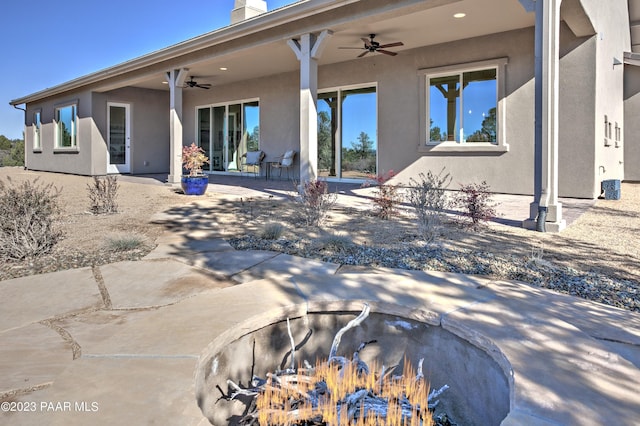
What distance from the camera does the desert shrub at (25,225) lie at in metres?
3.36

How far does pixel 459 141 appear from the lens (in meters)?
8.42

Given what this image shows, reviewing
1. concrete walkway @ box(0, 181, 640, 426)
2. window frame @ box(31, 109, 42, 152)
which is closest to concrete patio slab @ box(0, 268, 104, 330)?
concrete walkway @ box(0, 181, 640, 426)

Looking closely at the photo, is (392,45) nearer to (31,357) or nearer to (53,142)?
(31,357)

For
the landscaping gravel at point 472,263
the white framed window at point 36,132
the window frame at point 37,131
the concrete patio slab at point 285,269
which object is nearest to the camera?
the landscaping gravel at point 472,263

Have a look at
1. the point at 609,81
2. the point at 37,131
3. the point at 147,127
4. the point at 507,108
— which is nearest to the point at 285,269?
the point at 507,108

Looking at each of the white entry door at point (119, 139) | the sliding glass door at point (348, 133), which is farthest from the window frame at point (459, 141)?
the white entry door at point (119, 139)

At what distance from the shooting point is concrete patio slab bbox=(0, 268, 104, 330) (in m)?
2.20

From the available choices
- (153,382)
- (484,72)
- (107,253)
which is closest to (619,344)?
(153,382)

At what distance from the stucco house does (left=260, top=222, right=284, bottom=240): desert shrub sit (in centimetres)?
272

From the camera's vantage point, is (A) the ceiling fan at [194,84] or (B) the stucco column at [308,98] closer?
(B) the stucco column at [308,98]

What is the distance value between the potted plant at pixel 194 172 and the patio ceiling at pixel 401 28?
87.3 inches

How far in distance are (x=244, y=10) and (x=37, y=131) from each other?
958 centimetres

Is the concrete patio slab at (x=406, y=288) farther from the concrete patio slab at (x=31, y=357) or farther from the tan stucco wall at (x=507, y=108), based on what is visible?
the tan stucco wall at (x=507, y=108)

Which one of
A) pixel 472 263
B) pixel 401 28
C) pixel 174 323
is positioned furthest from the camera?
pixel 401 28
